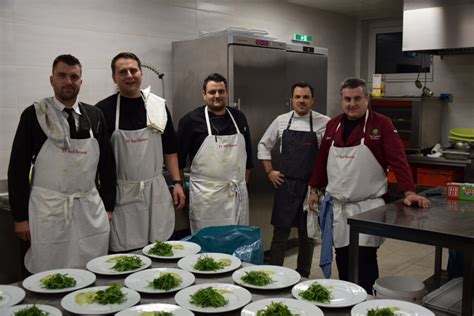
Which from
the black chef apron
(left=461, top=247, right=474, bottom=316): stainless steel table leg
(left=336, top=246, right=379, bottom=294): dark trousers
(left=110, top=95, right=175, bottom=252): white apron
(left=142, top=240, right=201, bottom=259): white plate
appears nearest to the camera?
(left=142, top=240, right=201, bottom=259): white plate

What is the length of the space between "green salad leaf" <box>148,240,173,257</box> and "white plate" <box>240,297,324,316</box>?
571mm

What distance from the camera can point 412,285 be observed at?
8.70 feet

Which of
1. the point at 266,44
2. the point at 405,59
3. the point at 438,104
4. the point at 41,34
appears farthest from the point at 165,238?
the point at 405,59

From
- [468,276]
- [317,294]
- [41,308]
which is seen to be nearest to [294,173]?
[468,276]

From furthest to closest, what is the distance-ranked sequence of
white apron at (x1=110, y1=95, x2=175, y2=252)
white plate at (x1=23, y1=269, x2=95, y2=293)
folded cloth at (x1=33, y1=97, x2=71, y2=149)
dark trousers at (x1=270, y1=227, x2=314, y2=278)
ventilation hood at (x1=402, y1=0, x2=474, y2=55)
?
ventilation hood at (x1=402, y1=0, x2=474, y2=55)
dark trousers at (x1=270, y1=227, x2=314, y2=278)
white apron at (x1=110, y1=95, x2=175, y2=252)
folded cloth at (x1=33, y1=97, x2=71, y2=149)
white plate at (x1=23, y1=269, x2=95, y2=293)

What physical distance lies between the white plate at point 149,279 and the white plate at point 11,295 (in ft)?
1.09

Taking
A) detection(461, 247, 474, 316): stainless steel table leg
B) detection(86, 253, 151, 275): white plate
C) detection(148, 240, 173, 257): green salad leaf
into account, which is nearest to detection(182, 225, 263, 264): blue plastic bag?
detection(148, 240, 173, 257): green salad leaf

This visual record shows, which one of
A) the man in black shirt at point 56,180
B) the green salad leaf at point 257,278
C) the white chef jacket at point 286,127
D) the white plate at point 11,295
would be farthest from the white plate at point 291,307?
the white chef jacket at point 286,127

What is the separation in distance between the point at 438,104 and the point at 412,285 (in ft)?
10.4

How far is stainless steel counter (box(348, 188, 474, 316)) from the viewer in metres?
2.07

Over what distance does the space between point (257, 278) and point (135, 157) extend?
1.19m

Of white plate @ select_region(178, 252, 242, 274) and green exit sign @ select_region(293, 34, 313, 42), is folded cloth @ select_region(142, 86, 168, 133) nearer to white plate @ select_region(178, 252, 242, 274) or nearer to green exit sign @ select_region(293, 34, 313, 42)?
white plate @ select_region(178, 252, 242, 274)

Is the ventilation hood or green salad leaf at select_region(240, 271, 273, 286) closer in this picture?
green salad leaf at select_region(240, 271, 273, 286)

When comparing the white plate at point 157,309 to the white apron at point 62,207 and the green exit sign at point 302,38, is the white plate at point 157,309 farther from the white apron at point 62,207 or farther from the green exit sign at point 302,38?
the green exit sign at point 302,38
